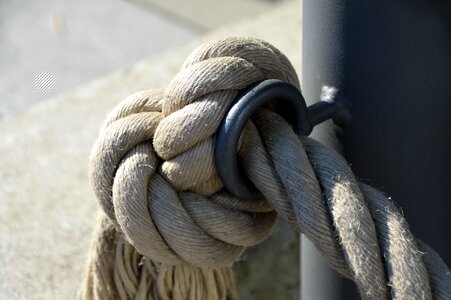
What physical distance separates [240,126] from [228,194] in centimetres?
9

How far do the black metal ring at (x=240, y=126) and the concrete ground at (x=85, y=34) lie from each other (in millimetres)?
1551

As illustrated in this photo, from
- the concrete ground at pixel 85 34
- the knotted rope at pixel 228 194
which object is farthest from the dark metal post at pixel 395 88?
the concrete ground at pixel 85 34

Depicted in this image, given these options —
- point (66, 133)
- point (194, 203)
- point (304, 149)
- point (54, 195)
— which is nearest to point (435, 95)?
point (304, 149)

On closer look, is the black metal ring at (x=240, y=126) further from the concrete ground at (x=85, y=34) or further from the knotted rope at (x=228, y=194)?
the concrete ground at (x=85, y=34)

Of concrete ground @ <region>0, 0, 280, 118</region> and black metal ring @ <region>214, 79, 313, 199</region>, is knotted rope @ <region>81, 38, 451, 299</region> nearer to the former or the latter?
black metal ring @ <region>214, 79, 313, 199</region>

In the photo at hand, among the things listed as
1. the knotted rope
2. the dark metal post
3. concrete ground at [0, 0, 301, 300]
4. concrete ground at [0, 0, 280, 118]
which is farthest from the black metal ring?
concrete ground at [0, 0, 280, 118]

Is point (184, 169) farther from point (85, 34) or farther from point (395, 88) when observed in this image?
point (85, 34)

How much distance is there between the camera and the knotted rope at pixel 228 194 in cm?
89

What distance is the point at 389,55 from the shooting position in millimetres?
1038

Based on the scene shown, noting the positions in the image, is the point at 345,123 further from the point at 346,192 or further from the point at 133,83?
the point at 133,83

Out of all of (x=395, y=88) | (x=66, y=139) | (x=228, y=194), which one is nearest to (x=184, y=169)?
(x=228, y=194)

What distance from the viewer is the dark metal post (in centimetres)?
102

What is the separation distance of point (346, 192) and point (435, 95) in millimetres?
220

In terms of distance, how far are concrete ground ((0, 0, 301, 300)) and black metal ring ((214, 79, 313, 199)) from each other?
1.81 feet
